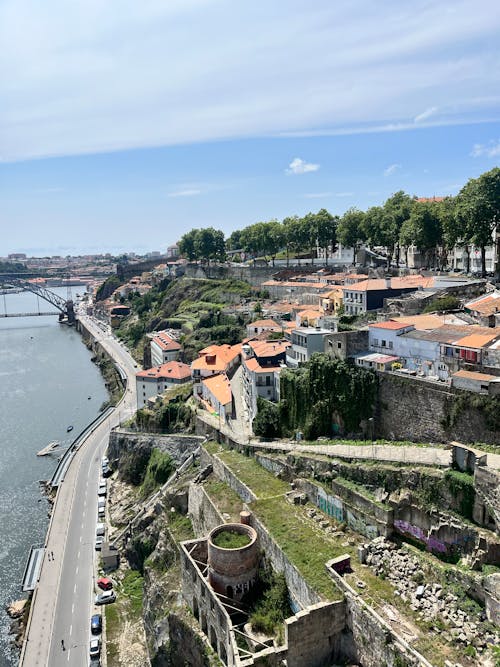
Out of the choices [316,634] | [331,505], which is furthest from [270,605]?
[331,505]

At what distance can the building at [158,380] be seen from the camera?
159 feet

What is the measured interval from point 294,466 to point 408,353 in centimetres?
741

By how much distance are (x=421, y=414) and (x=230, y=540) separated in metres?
9.28

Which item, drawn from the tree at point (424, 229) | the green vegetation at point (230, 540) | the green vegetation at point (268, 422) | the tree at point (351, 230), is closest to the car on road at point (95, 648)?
the green vegetation at point (230, 540)

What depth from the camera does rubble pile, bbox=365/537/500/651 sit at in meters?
14.6

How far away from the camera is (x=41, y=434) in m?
52.8

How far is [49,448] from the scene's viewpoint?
4881 cm

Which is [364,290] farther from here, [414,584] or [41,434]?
[41,434]

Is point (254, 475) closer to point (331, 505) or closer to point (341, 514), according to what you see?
point (331, 505)

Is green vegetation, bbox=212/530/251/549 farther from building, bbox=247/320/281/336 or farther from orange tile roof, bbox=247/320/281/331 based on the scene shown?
orange tile roof, bbox=247/320/281/331

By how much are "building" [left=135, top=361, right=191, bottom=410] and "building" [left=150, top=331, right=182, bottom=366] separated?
7.25 m

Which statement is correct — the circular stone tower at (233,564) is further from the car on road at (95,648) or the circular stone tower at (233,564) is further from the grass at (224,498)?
the car on road at (95,648)

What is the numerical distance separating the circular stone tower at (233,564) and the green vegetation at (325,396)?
24.8ft

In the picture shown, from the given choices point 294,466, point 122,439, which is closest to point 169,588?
point 294,466
